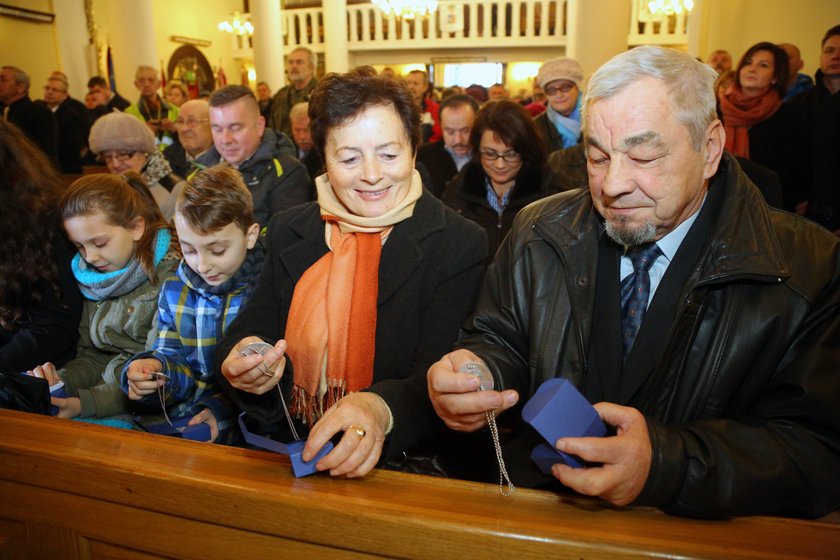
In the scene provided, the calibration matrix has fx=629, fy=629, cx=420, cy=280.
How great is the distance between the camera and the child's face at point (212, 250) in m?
2.38

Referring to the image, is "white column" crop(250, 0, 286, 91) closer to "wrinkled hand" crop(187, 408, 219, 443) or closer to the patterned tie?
"wrinkled hand" crop(187, 408, 219, 443)

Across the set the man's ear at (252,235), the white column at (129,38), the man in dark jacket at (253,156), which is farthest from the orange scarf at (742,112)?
the white column at (129,38)

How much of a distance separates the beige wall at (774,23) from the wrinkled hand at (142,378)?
9932 mm

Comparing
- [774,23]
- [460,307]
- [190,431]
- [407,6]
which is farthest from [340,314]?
[407,6]

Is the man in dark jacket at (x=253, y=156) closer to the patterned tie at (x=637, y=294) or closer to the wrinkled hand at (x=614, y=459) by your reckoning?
the patterned tie at (x=637, y=294)

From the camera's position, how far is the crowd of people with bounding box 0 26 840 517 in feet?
4.52

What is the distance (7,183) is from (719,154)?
2.64m

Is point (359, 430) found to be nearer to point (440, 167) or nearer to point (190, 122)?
point (440, 167)

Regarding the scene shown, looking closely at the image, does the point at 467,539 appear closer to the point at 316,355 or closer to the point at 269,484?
the point at 269,484

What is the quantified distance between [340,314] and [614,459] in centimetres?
102

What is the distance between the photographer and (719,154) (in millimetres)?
1563

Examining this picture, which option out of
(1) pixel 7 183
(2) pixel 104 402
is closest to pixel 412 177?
(2) pixel 104 402

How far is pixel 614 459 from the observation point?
47.3 inches

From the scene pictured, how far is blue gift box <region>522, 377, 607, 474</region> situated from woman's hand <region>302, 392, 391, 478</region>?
391 millimetres
